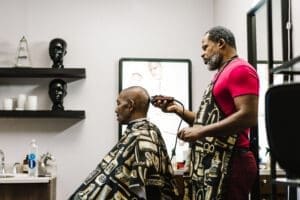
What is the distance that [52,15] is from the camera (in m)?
4.26

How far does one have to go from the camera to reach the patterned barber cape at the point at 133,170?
8.16 feet

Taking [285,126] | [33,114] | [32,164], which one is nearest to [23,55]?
[33,114]

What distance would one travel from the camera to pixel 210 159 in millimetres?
2240

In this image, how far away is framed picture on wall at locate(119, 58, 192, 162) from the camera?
418 centimetres

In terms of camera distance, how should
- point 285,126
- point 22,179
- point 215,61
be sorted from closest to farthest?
point 285,126 < point 215,61 < point 22,179

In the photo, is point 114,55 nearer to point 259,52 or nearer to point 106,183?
point 259,52

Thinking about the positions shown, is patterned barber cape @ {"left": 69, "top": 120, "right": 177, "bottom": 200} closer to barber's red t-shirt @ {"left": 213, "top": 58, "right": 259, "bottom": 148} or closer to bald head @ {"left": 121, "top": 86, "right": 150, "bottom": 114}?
bald head @ {"left": 121, "top": 86, "right": 150, "bottom": 114}

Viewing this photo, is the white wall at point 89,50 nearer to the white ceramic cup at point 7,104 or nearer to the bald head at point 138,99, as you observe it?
the white ceramic cup at point 7,104

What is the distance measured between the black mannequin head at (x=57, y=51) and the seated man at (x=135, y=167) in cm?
150

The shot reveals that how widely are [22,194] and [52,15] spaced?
1608 millimetres

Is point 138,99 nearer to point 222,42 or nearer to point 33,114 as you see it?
point 222,42

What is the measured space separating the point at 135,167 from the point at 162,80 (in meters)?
1.81

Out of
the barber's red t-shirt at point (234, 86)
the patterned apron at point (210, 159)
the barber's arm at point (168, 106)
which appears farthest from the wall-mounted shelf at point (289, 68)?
the barber's arm at point (168, 106)

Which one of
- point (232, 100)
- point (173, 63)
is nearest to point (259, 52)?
point (232, 100)
